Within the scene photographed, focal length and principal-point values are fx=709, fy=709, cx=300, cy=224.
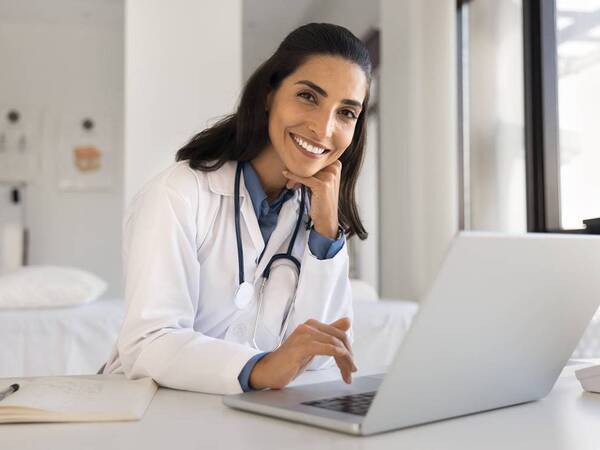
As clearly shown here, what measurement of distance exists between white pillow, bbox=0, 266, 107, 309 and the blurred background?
1.05 metres

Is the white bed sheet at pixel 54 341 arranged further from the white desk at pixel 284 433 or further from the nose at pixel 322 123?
the white desk at pixel 284 433

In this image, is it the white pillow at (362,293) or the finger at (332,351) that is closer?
the finger at (332,351)

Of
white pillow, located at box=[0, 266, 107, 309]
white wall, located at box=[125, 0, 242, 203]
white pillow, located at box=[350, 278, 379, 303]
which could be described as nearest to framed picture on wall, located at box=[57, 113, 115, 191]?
white wall, located at box=[125, 0, 242, 203]

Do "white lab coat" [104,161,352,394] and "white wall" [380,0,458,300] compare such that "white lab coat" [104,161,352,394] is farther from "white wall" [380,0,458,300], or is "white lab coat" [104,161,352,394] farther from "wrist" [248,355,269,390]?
"white wall" [380,0,458,300]

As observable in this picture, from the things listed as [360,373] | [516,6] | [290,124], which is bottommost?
[360,373]

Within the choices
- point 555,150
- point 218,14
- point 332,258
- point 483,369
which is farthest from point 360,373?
point 218,14

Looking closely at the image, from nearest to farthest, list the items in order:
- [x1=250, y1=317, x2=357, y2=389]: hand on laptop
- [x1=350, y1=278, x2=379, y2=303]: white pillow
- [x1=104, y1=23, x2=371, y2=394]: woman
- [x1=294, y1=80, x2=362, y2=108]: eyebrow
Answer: [x1=250, y1=317, x2=357, y2=389]: hand on laptop → [x1=104, y1=23, x2=371, y2=394]: woman → [x1=294, y1=80, x2=362, y2=108]: eyebrow → [x1=350, y1=278, x2=379, y2=303]: white pillow

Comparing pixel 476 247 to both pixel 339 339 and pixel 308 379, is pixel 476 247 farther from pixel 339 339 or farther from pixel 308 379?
pixel 308 379

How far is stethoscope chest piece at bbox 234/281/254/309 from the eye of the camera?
46.5 inches

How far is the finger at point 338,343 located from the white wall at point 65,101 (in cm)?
481

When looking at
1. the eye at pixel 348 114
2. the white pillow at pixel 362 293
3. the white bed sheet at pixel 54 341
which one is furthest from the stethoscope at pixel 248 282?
the white pillow at pixel 362 293

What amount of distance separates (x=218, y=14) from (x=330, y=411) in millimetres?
3247

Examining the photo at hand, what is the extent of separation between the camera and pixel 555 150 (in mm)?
2715

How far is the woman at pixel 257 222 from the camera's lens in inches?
41.9
